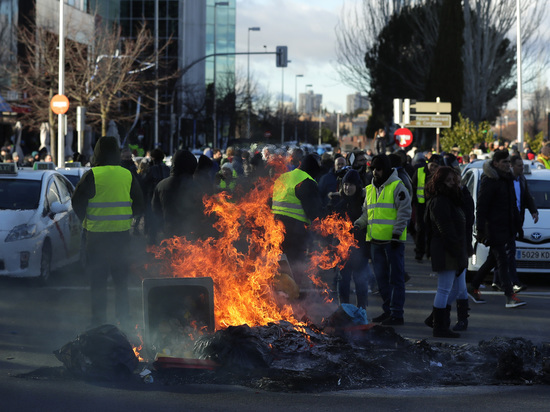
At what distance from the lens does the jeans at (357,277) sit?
10656 millimetres

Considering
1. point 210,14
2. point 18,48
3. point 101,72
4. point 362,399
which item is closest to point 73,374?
point 362,399

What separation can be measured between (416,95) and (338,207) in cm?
4760

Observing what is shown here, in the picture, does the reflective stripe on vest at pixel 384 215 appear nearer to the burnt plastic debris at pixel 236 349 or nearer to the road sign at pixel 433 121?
the burnt plastic debris at pixel 236 349

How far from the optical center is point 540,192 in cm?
1481

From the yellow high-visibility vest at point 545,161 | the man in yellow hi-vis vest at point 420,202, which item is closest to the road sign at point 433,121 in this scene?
the yellow high-visibility vest at point 545,161

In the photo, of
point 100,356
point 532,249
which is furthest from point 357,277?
point 100,356

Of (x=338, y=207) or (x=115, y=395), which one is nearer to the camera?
(x=115, y=395)

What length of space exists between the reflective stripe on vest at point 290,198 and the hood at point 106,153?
6.77 ft

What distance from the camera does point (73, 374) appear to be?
289 inches

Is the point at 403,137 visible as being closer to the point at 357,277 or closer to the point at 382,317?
the point at 357,277

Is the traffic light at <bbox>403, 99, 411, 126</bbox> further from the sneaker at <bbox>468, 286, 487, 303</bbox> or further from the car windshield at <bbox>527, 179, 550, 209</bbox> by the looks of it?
the sneaker at <bbox>468, 286, 487, 303</bbox>

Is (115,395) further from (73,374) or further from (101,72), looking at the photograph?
(101,72)

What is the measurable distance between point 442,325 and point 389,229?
1336 millimetres

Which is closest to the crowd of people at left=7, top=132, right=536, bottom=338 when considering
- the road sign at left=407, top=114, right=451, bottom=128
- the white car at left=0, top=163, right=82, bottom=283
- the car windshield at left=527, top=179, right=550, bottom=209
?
the white car at left=0, top=163, right=82, bottom=283
